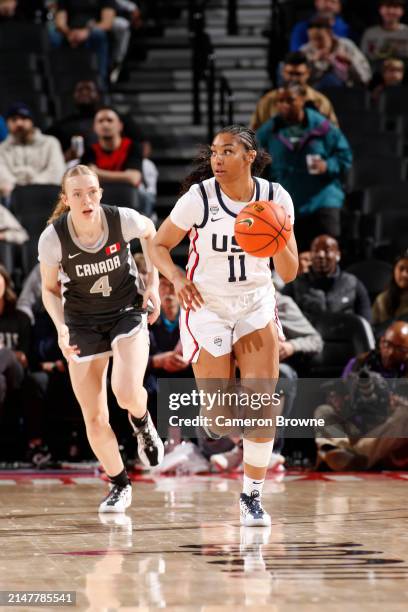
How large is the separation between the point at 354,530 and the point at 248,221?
5.10 feet

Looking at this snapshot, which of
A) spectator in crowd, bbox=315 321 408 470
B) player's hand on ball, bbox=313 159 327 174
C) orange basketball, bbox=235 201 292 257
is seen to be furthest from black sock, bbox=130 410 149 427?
player's hand on ball, bbox=313 159 327 174

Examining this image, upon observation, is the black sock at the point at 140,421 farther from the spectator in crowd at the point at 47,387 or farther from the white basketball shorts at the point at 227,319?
the spectator in crowd at the point at 47,387

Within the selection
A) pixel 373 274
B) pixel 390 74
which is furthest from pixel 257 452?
pixel 390 74

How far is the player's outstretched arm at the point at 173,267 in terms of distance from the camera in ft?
19.2

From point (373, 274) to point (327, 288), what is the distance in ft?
2.33

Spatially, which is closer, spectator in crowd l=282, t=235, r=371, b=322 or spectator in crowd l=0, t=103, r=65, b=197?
spectator in crowd l=282, t=235, r=371, b=322

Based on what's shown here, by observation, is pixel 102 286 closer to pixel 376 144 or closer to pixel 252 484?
pixel 252 484

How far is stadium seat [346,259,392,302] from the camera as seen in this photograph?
32.8 feet

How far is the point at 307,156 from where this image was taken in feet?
33.8

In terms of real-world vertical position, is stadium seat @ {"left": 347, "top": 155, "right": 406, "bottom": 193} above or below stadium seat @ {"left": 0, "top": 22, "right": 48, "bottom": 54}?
below

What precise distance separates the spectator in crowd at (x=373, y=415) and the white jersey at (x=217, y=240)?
271cm

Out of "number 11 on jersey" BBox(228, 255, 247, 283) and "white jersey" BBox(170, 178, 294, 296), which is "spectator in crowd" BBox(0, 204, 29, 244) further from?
"number 11 on jersey" BBox(228, 255, 247, 283)

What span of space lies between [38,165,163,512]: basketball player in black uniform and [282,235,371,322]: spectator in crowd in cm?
312

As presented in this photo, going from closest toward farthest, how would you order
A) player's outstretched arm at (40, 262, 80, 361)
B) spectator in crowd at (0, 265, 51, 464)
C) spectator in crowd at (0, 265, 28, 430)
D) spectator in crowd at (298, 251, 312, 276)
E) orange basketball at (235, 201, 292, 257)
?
orange basketball at (235, 201, 292, 257) → player's outstretched arm at (40, 262, 80, 361) → spectator in crowd at (0, 265, 28, 430) → spectator in crowd at (0, 265, 51, 464) → spectator in crowd at (298, 251, 312, 276)
